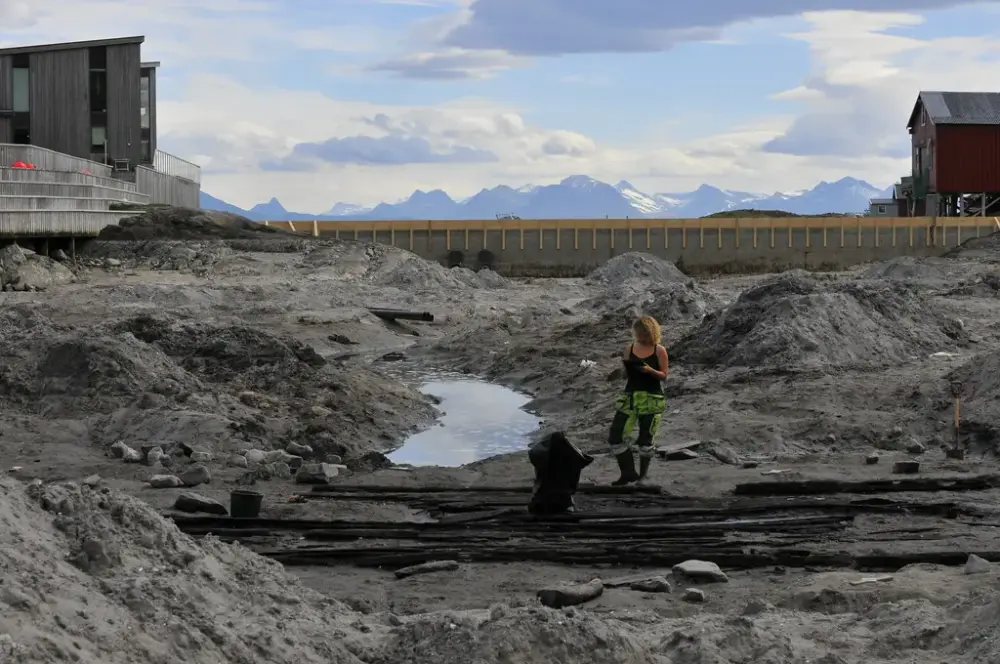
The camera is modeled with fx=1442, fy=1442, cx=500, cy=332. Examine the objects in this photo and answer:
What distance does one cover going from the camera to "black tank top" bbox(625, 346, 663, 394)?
1262 cm

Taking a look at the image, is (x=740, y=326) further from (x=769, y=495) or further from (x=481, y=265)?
(x=481, y=265)

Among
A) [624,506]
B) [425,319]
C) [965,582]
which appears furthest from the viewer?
[425,319]

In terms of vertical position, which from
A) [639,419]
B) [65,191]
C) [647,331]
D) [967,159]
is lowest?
[639,419]

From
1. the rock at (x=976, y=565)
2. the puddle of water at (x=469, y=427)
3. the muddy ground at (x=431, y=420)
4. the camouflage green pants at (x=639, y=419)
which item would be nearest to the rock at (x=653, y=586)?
the muddy ground at (x=431, y=420)

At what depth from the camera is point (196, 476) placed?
1273cm

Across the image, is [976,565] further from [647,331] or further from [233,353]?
[233,353]

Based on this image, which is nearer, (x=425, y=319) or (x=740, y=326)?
(x=740, y=326)

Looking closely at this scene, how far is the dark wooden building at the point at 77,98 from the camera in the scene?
50375mm

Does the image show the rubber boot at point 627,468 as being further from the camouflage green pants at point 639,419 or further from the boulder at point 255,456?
the boulder at point 255,456

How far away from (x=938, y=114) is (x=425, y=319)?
31890 millimetres

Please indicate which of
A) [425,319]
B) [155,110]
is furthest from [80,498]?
[155,110]

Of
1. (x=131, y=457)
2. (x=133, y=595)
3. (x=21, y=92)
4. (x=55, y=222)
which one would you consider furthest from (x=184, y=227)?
(x=133, y=595)

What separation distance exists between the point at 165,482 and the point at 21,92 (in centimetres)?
4176

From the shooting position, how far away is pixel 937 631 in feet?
24.3
